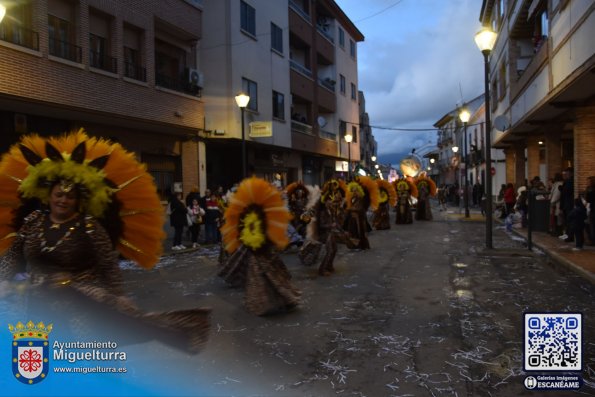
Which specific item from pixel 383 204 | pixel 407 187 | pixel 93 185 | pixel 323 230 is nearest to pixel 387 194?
pixel 383 204

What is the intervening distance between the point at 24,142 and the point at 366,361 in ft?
12.1

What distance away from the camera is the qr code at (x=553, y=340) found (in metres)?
3.49

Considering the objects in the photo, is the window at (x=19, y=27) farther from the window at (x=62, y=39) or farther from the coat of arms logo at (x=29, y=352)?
the coat of arms logo at (x=29, y=352)

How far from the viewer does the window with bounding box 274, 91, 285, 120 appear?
25234 mm

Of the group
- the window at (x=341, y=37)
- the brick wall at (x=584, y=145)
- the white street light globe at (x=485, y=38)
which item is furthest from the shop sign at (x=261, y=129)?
the window at (x=341, y=37)

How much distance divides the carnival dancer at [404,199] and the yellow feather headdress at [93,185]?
1879 centimetres

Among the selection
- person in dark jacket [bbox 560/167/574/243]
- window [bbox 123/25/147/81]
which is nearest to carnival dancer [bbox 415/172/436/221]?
person in dark jacket [bbox 560/167/574/243]

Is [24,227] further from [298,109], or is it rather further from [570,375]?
[298,109]

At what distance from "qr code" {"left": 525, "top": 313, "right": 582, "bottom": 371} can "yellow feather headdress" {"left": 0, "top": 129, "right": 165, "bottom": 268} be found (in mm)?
2912

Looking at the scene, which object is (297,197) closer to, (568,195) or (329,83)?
(568,195)

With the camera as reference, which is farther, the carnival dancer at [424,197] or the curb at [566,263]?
the carnival dancer at [424,197]

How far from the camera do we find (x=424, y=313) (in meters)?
6.76

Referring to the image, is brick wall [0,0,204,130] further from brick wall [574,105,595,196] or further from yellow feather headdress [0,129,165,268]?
brick wall [574,105,595,196]

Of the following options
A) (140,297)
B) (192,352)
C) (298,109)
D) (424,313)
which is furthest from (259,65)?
(192,352)
